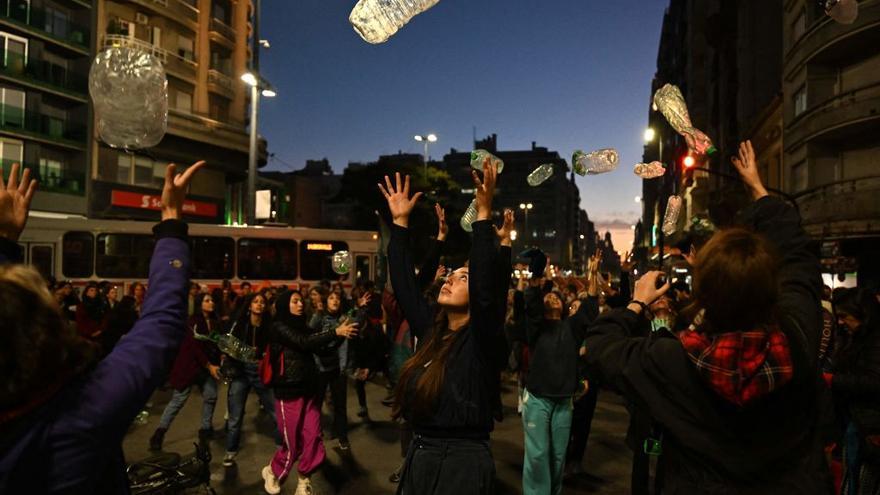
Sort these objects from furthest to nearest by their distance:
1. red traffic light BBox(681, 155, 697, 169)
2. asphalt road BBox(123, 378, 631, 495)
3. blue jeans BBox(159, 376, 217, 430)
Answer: red traffic light BBox(681, 155, 697, 169) < blue jeans BBox(159, 376, 217, 430) < asphalt road BBox(123, 378, 631, 495)

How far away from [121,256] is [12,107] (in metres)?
17.2

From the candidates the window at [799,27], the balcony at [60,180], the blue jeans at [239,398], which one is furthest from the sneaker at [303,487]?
the balcony at [60,180]

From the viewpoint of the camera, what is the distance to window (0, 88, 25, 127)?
28.9m

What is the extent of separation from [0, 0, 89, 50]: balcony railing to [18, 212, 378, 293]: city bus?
52.6 ft

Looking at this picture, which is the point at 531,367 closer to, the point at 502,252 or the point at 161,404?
the point at 502,252

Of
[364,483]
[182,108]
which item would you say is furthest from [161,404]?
[182,108]

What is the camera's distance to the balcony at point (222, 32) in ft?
117

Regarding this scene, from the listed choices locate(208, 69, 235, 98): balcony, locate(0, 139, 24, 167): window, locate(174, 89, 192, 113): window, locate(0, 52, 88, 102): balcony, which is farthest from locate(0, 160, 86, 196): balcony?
locate(208, 69, 235, 98): balcony

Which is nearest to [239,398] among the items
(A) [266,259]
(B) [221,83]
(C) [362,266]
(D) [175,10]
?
(A) [266,259]

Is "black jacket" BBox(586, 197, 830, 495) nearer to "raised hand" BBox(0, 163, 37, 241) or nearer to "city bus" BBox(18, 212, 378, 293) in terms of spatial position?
"raised hand" BBox(0, 163, 37, 241)

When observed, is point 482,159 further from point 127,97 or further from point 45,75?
point 45,75

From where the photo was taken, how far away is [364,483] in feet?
21.6

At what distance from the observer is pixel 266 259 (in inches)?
791

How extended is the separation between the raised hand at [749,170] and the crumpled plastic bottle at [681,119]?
6.65 ft
